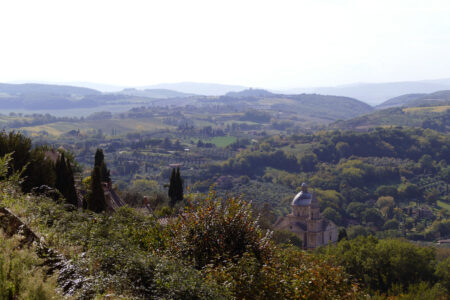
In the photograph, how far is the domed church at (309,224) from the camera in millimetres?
47031

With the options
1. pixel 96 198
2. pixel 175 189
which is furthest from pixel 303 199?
pixel 96 198

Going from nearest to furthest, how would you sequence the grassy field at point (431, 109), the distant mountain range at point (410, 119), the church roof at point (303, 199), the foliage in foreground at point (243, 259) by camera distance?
1. the foliage in foreground at point (243, 259)
2. the church roof at point (303, 199)
3. the distant mountain range at point (410, 119)
4. the grassy field at point (431, 109)

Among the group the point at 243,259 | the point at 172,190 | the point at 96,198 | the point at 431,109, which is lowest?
the point at 431,109

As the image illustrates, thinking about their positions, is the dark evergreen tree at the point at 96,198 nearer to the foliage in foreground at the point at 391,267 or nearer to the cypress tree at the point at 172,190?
the cypress tree at the point at 172,190

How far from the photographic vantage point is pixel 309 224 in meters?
47.5

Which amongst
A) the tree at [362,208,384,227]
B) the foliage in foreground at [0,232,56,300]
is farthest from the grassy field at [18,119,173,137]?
the foliage in foreground at [0,232,56,300]

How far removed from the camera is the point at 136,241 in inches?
403

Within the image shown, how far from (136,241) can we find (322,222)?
40.4 metres

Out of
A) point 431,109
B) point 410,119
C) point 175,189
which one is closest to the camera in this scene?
point 175,189

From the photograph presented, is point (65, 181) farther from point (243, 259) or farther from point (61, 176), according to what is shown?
point (243, 259)

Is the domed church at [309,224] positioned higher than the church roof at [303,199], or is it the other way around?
the church roof at [303,199]

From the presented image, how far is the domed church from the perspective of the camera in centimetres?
4703

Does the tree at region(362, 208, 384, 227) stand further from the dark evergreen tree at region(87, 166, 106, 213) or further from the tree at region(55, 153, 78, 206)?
the tree at region(55, 153, 78, 206)

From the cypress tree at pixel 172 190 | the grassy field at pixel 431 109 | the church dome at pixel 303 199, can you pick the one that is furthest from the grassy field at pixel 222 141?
the cypress tree at pixel 172 190
